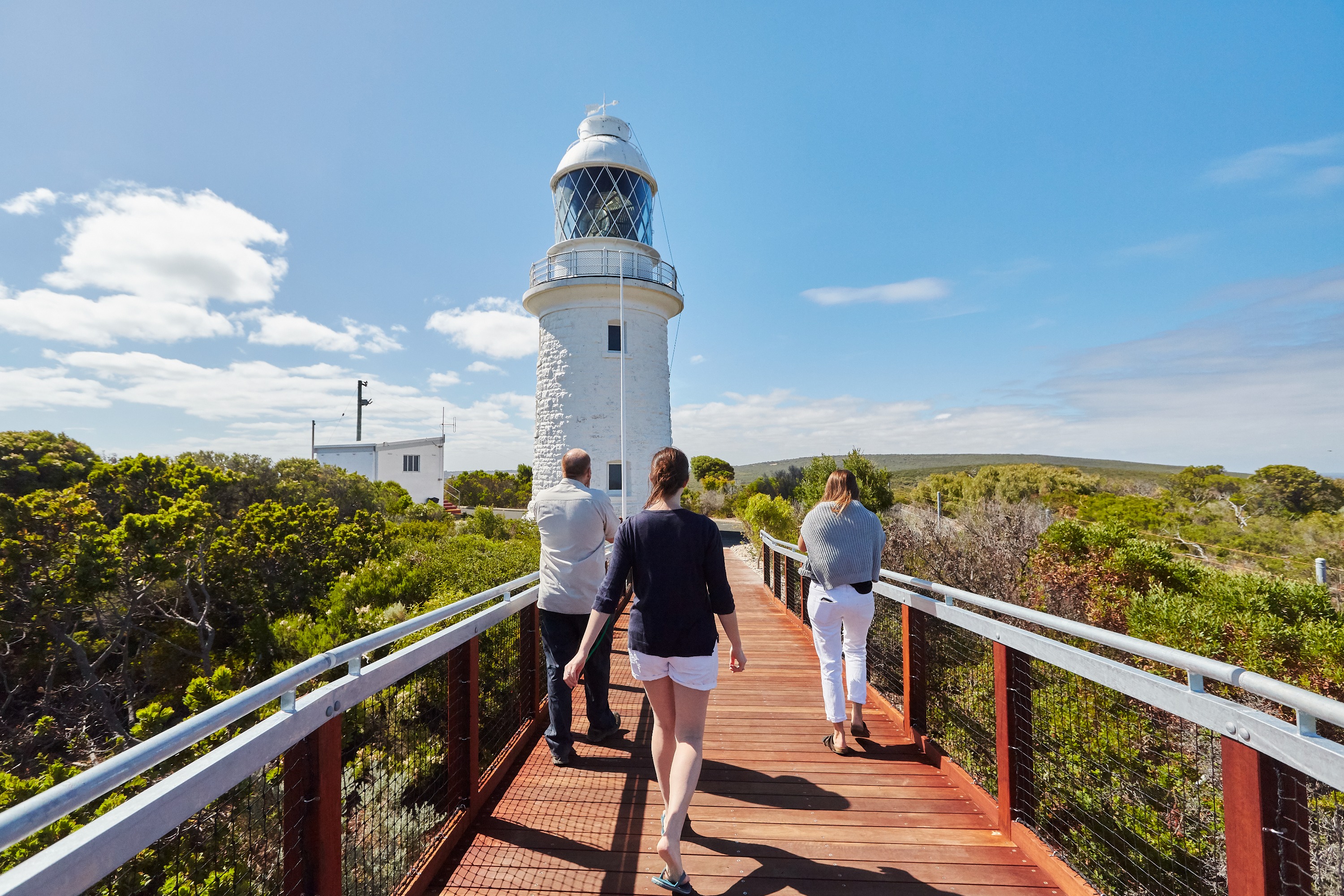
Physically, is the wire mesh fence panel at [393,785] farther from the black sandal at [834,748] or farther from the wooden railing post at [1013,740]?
the wooden railing post at [1013,740]

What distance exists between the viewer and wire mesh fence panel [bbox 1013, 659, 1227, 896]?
2.82 meters

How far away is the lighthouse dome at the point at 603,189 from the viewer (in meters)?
13.6

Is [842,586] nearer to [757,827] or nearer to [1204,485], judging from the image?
[757,827]

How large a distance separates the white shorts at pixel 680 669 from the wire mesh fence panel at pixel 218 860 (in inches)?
52.5

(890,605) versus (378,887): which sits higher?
(890,605)

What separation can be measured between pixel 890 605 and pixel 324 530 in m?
10.0

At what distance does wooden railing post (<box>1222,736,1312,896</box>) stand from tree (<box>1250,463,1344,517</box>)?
29.4 metres

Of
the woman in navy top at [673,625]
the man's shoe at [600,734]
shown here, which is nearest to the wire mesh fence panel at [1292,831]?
the woman in navy top at [673,625]

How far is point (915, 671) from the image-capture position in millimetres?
3650

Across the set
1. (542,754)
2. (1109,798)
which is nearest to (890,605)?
(1109,798)

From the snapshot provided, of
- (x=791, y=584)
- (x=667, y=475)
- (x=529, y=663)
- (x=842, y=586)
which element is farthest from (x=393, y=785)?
(x=791, y=584)

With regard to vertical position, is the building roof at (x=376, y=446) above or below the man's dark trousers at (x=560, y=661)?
above

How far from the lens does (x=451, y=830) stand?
2557 millimetres

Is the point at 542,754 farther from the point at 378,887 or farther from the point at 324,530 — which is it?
the point at 324,530
